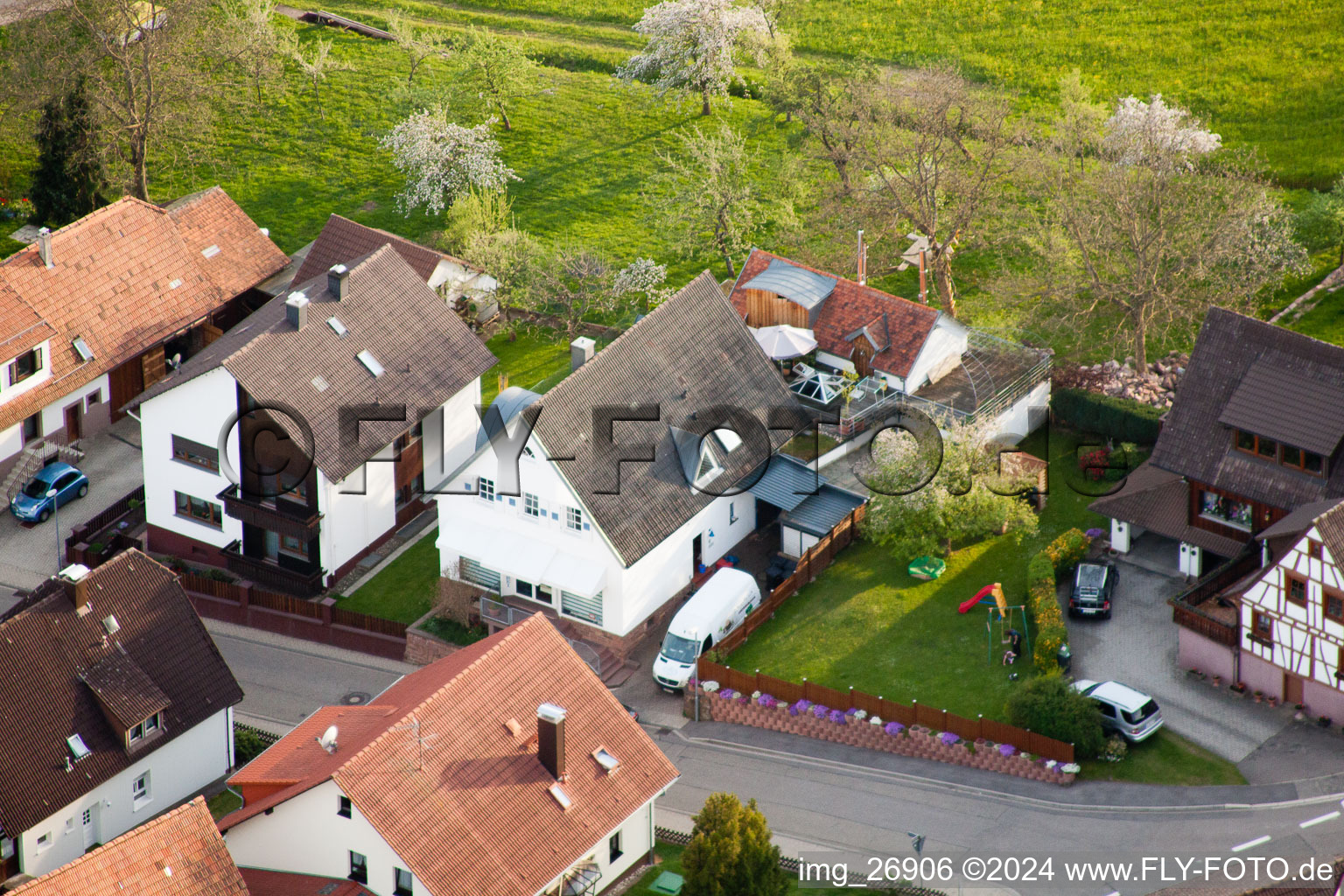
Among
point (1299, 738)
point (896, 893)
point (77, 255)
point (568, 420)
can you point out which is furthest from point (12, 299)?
point (1299, 738)

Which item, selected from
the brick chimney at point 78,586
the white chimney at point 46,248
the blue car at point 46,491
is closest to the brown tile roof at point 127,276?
the white chimney at point 46,248

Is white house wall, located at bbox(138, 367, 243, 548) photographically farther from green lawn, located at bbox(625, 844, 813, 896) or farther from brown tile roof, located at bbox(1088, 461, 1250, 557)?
brown tile roof, located at bbox(1088, 461, 1250, 557)

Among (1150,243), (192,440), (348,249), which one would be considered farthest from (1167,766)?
(348,249)

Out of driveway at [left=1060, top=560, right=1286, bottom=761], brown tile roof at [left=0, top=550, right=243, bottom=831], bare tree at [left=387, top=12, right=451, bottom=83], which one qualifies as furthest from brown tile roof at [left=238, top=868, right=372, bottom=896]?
bare tree at [left=387, top=12, right=451, bottom=83]

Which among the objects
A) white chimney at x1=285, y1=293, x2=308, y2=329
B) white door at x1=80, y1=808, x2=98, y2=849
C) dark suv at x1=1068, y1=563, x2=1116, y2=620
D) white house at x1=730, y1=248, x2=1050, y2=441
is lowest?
white door at x1=80, y1=808, x2=98, y2=849

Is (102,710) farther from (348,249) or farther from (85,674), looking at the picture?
(348,249)
